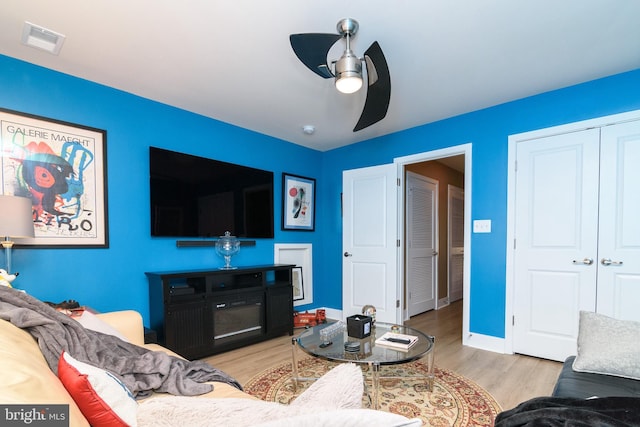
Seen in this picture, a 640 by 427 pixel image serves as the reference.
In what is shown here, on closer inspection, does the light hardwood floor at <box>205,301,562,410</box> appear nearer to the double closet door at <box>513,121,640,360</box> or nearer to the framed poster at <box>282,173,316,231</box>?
the double closet door at <box>513,121,640,360</box>

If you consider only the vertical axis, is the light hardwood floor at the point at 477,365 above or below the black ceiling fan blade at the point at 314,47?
below

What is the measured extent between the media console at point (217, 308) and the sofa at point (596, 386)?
237 cm

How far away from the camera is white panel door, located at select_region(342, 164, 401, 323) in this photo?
12.4ft

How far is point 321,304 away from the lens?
14.9 feet

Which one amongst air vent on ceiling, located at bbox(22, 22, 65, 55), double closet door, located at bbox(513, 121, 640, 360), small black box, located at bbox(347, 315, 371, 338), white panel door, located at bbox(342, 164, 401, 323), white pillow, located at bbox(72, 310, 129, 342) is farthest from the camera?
white panel door, located at bbox(342, 164, 401, 323)

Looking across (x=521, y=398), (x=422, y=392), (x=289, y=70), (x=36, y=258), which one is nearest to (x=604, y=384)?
(x=521, y=398)

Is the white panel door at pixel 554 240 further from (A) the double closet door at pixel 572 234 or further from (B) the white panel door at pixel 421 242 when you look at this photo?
(B) the white panel door at pixel 421 242

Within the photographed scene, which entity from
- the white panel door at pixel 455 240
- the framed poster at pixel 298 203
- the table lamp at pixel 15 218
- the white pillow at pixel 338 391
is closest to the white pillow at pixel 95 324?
the table lamp at pixel 15 218

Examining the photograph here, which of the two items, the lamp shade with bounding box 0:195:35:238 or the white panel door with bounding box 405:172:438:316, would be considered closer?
the lamp shade with bounding box 0:195:35:238

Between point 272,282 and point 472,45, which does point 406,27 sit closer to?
point 472,45

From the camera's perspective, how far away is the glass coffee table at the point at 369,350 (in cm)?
183

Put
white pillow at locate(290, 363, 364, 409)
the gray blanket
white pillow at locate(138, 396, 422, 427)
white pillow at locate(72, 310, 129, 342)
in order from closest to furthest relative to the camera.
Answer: white pillow at locate(138, 396, 422, 427)
white pillow at locate(290, 363, 364, 409)
the gray blanket
white pillow at locate(72, 310, 129, 342)

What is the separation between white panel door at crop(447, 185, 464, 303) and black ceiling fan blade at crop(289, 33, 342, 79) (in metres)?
4.38

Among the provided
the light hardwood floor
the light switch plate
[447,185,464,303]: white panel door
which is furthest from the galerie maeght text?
[447,185,464,303]: white panel door
